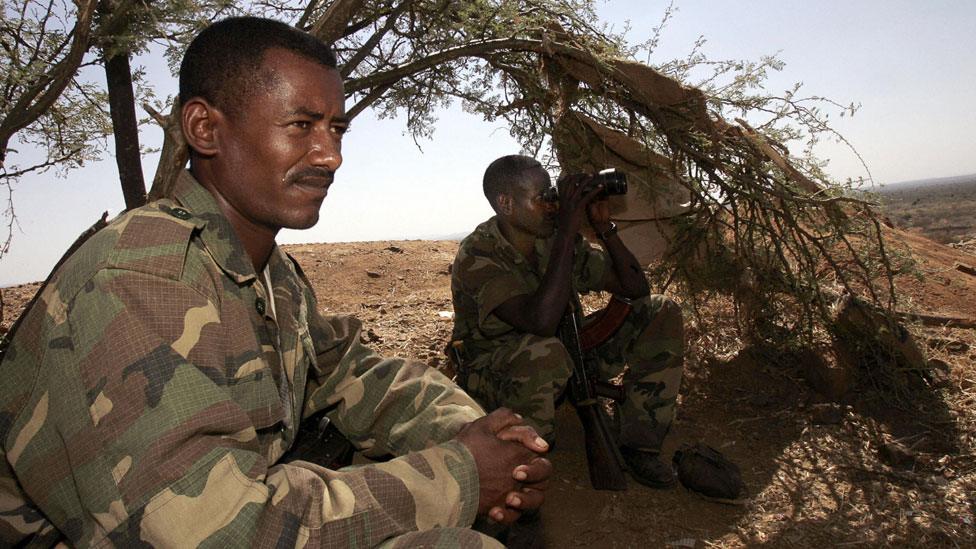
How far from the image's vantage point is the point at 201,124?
153 cm

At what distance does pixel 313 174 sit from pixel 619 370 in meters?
2.51

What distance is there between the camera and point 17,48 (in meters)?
3.46

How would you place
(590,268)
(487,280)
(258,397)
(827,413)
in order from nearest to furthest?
(258,397), (487,280), (827,413), (590,268)

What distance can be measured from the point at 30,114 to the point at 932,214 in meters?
41.5

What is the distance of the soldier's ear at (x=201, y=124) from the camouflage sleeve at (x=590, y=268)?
8.42ft

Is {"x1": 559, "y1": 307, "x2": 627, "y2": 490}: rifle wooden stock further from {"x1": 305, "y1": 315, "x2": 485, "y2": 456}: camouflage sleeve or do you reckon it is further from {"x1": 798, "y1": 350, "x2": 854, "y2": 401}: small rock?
{"x1": 798, "y1": 350, "x2": 854, "y2": 401}: small rock

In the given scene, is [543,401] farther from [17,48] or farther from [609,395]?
[17,48]

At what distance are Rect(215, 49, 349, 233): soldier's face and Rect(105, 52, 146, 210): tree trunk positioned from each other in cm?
259

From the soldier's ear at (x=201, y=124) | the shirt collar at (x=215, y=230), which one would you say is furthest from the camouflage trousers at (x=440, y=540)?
the soldier's ear at (x=201, y=124)

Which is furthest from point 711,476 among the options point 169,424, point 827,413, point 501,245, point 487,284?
point 169,424

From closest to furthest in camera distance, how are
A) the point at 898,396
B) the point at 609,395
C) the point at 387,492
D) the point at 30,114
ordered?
the point at 387,492, the point at 30,114, the point at 609,395, the point at 898,396

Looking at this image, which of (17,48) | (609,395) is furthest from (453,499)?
(17,48)

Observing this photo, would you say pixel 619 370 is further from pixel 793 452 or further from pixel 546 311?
pixel 793 452

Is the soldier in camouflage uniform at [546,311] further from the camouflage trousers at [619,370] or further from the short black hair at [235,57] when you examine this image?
the short black hair at [235,57]
